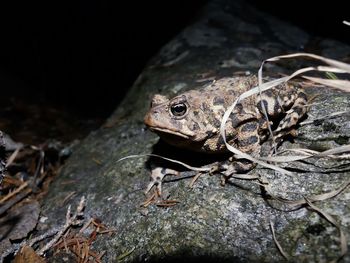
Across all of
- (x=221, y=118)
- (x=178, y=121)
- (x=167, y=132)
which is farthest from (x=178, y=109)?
(x=221, y=118)

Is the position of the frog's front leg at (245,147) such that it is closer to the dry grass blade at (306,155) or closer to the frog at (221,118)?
the frog at (221,118)

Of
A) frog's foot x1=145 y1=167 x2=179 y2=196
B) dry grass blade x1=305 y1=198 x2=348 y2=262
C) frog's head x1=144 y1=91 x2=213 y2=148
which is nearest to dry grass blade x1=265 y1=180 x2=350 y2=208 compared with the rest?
dry grass blade x1=305 y1=198 x2=348 y2=262

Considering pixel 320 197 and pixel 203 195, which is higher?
pixel 320 197

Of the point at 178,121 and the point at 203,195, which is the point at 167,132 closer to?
the point at 178,121

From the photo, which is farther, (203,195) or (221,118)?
(221,118)

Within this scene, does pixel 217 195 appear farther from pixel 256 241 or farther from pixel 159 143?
pixel 159 143

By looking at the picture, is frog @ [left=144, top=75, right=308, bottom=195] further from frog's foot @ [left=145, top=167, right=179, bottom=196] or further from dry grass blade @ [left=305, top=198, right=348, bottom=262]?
dry grass blade @ [left=305, top=198, right=348, bottom=262]
